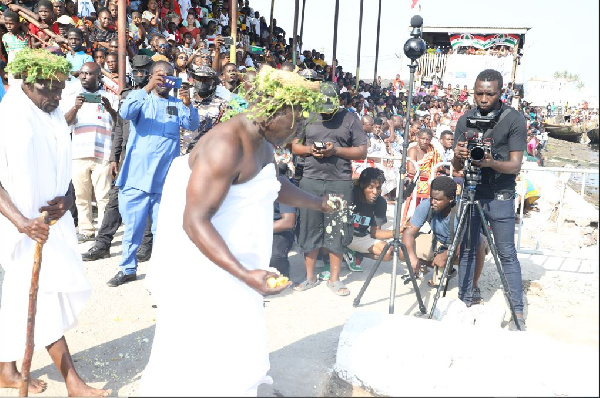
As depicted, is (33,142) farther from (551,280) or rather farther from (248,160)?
(551,280)

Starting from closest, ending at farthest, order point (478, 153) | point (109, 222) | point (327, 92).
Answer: point (327, 92), point (478, 153), point (109, 222)

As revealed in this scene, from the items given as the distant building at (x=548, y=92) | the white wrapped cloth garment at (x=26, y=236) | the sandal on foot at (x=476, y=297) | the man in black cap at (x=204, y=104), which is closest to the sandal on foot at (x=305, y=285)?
the sandal on foot at (x=476, y=297)

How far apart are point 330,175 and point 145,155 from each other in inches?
69.7

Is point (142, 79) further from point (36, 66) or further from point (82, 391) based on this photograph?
point (82, 391)

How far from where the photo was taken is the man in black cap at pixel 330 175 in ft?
16.6

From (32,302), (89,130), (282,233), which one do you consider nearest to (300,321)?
(282,233)

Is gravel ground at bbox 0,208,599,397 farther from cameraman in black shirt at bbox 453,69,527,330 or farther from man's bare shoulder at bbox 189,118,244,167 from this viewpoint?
man's bare shoulder at bbox 189,118,244,167

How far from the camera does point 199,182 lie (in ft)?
7.43

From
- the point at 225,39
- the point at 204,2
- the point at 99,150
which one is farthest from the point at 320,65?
the point at 99,150

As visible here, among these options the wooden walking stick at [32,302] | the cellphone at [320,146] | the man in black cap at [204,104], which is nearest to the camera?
the wooden walking stick at [32,302]

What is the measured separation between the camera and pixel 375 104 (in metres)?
19.6

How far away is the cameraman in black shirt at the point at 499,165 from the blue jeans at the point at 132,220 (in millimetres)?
2896

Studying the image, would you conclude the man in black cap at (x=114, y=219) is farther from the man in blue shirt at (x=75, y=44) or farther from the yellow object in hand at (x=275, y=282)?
the yellow object in hand at (x=275, y=282)

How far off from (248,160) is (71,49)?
21.4 feet
